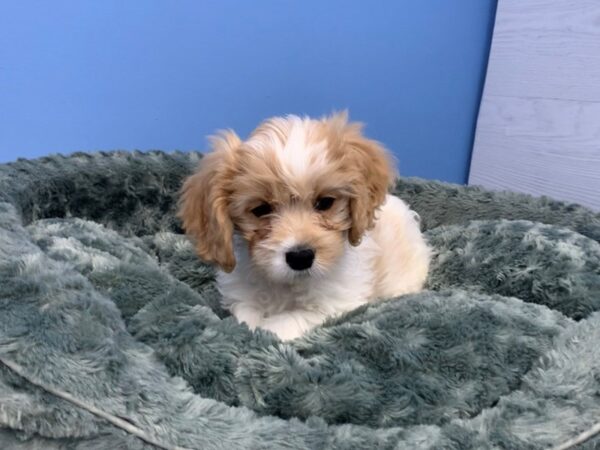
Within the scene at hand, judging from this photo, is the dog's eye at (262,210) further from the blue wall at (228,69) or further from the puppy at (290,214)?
the blue wall at (228,69)

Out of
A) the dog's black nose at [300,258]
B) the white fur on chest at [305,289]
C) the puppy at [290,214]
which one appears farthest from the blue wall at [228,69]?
the dog's black nose at [300,258]

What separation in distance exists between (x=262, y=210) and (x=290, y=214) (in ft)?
0.30

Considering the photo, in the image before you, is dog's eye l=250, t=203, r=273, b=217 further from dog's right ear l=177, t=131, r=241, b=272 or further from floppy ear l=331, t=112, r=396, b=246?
floppy ear l=331, t=112, r=396, b=246

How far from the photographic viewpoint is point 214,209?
1817 mm

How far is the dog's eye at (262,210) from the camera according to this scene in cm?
183

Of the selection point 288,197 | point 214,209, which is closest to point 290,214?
point 288,197

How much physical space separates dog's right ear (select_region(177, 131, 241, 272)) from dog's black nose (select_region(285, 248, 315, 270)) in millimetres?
195

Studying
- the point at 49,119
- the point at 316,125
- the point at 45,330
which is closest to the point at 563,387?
the point at 316,125

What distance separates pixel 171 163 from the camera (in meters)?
2.75

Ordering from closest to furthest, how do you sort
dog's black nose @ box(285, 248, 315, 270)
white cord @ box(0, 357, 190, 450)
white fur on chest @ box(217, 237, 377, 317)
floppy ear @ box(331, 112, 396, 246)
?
1. white cord @ box(0, 357, 190, 450)
2. dog's black nose @ box(285, 248, 315, 270)
3. floppy ear @ box(331, 112, 396, 246)
4. white fur on chest @ box(217, 237, 377, 317)

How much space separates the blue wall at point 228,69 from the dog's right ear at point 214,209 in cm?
119

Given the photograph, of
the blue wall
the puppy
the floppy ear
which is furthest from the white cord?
the blue wall

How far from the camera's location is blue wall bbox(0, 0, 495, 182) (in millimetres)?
2797

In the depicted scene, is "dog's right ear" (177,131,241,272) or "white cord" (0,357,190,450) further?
"dog's right ear" (177,131,241,272)
